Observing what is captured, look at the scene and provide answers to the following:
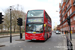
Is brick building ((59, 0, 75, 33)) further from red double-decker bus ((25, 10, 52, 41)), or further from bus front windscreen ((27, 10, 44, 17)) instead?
red double-decker bus ((25, 10, 52, 41))

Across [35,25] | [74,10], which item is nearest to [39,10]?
[35,25]

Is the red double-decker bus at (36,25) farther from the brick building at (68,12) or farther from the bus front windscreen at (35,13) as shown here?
the brick building at (68,12)

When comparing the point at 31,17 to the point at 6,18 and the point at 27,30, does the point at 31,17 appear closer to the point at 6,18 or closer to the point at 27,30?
the point at 27,30

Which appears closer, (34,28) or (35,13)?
(34,28)

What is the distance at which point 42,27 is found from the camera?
1374 centimetres

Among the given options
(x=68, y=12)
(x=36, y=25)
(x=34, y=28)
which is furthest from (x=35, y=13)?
(x=68, y=12)

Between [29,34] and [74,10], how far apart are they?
33858mm

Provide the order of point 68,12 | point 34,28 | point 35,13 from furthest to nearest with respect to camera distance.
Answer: point 68,12 < point 35,13 < point 34,28

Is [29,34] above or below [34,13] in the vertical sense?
below

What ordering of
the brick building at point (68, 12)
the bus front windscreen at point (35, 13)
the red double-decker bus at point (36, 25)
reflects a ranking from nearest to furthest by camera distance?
1. the red double-decker bus at point (36, 25)
2. the bus front windscreen at point (35, 13)
3. the brick building at point (68, 12)

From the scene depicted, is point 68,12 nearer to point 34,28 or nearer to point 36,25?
point 36,25

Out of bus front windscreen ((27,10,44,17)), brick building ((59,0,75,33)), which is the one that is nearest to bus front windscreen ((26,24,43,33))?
bus front windscreen ((27,10,44,17))

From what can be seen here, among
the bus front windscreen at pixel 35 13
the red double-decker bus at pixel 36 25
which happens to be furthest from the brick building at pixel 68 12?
the red double-decker bus at pixel 36 25

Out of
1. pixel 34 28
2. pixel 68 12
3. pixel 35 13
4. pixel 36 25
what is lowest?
pixel 34 28
